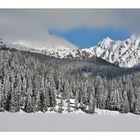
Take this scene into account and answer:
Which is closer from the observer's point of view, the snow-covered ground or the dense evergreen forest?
the snow-covered ground

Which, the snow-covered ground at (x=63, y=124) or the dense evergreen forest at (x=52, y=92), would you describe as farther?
the dense evergreen forest at (x=52, y=92)

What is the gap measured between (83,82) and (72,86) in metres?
4.84

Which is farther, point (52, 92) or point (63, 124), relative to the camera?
point (52, 92)

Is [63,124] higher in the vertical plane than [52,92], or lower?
lower

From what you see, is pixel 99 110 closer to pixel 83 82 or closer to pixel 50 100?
pixel 50 100

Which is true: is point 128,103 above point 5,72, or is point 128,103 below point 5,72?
below

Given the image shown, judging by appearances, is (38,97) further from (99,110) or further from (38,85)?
(99,110)

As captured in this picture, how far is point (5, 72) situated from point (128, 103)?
40.2 meters

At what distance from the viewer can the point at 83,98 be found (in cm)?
13412
